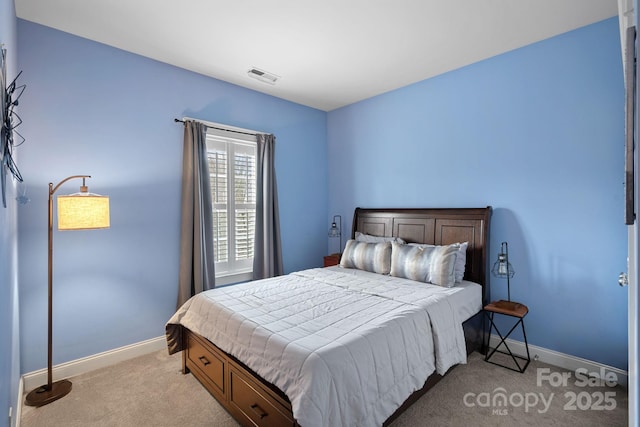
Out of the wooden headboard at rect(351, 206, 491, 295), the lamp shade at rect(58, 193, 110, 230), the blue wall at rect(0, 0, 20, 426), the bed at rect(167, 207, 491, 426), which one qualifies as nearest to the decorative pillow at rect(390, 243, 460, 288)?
the bed at rect(167, 207, 491, 426)

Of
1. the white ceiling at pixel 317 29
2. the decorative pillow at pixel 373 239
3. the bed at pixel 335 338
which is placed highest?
the white ceiling at pixel 317 29

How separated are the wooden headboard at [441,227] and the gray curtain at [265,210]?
1.22 m

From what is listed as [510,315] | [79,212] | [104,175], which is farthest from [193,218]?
[510,315]

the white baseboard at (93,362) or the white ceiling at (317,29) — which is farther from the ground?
the white ceiling at (317,29)

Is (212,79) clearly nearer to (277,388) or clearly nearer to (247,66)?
(247,66)

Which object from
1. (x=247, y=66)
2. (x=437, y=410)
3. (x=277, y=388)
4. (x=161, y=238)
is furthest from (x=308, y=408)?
(x=247, y=66)

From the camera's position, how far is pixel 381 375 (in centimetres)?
171

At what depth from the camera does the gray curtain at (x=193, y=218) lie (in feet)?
10.3

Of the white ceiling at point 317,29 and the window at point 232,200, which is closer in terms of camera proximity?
the white ceiling at point 317,29

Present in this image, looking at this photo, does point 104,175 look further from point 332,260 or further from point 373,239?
point 373,239

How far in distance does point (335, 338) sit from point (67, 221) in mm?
2036

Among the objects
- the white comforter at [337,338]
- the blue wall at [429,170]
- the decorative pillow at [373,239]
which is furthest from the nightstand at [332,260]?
the blue wall at [429,170]

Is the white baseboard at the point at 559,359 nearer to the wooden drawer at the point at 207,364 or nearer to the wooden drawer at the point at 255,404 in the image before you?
the wooden drawer at the point at 255,404

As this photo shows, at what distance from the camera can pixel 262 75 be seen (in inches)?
133
